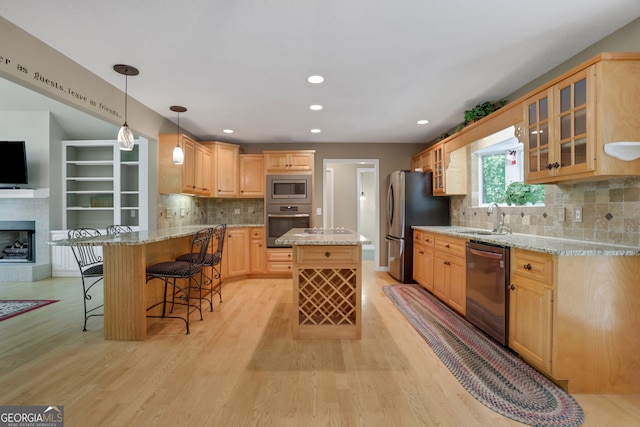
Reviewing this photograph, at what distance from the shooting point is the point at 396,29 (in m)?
2.11

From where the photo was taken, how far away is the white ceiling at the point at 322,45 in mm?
1902

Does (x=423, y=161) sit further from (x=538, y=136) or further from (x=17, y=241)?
(x=17, y=241)

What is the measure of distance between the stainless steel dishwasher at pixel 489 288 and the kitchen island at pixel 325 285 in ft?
3.18

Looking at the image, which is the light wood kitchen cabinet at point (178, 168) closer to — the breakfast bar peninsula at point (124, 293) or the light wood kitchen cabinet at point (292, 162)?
the light wood kitchen cabinet at point (292, 162)

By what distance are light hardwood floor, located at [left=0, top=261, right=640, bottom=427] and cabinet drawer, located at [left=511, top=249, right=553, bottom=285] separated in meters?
0.72

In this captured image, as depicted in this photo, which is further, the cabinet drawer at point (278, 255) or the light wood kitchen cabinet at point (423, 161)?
the cabinet drawer at point (278, 255)

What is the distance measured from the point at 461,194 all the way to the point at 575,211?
1823mm

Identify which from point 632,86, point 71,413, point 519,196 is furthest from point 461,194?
point 71,413

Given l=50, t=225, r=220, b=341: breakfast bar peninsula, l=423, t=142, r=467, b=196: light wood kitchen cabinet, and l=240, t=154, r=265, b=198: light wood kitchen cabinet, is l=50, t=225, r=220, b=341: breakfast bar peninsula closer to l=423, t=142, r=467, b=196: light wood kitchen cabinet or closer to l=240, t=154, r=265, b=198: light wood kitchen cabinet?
l=240, t=154, r=265, b=198: light wood kitchen cabinet

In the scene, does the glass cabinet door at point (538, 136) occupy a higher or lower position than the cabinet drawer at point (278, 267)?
higher

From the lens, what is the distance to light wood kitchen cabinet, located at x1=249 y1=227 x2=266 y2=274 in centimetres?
511

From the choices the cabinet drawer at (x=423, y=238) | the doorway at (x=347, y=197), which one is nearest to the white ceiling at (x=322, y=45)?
the cabinet drawer at (x=423, y=238)

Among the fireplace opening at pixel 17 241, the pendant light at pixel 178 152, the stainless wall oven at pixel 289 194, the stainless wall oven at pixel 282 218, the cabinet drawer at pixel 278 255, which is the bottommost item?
the cabinet drawer at pixel 278 255

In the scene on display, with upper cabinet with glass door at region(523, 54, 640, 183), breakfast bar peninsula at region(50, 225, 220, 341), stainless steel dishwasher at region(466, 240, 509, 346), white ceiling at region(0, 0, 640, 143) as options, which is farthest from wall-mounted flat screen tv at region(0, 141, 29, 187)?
upper cabinet with glass door at region(523, 54, 640, 183)
